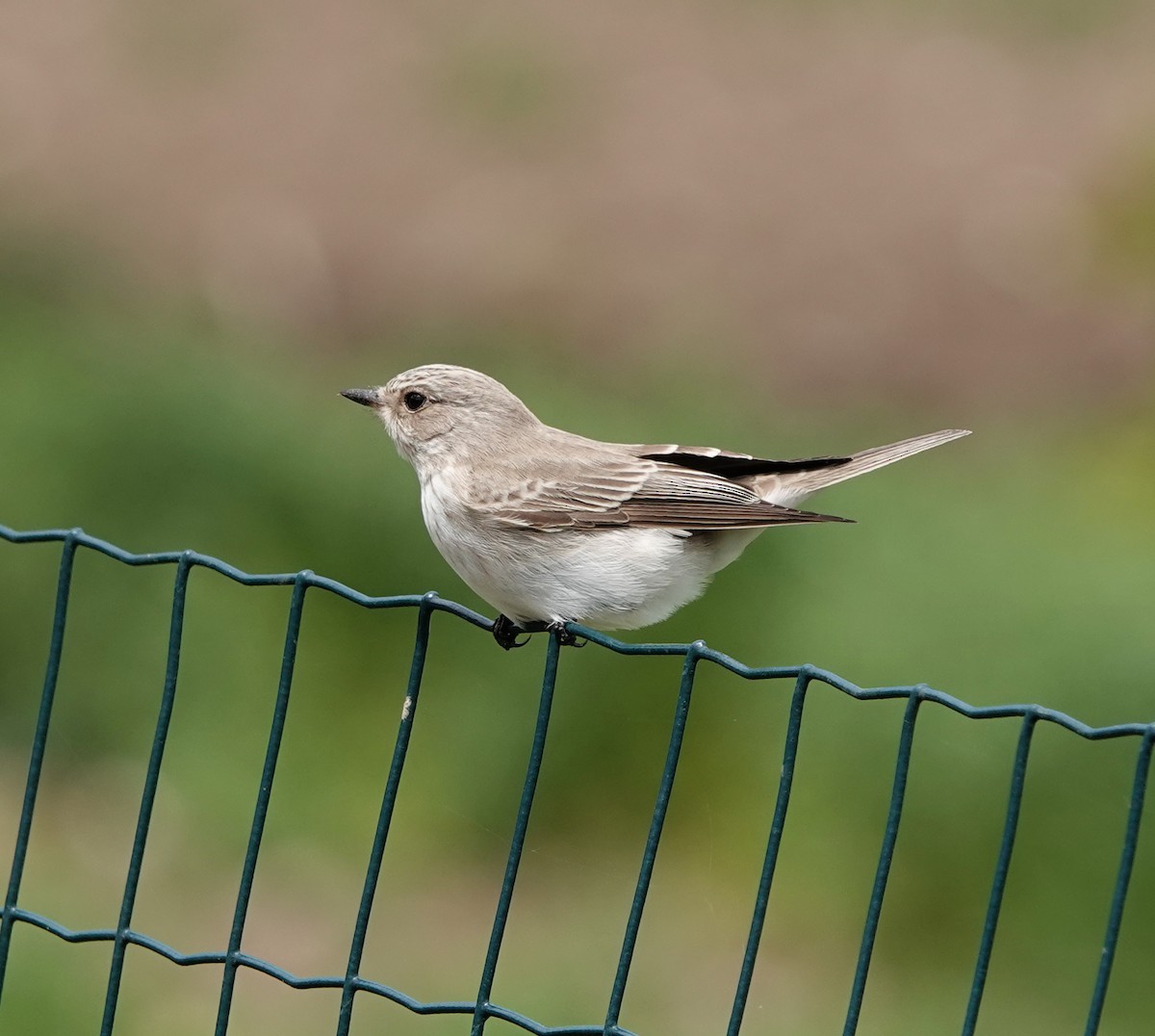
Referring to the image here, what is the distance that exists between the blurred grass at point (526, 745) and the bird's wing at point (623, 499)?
2.06 meters

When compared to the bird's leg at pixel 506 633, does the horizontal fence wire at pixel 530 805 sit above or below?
below

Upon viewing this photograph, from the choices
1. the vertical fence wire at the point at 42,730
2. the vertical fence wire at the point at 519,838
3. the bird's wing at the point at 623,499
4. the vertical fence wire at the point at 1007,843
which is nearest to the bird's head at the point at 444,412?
the bird's wing at the point at 623,499

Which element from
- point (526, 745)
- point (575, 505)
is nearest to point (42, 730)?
point (575, 505)

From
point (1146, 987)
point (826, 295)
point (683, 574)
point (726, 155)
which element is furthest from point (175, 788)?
point (726, 155)

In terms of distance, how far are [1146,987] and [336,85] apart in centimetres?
1008

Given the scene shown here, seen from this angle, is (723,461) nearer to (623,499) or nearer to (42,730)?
(623,499)

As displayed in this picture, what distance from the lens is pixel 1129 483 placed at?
9.33 meters

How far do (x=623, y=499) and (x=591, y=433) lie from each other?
347cm

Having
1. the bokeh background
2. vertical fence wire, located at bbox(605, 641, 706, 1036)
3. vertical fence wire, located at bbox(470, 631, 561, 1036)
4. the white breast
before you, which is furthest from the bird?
the bokeh background

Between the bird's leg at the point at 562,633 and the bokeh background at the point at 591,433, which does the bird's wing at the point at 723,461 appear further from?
the bokeh background at the point at 591,433

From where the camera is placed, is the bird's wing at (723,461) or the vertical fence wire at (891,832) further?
the bird's wing at (723,461)

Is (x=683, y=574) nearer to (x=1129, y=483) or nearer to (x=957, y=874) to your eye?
(x=957, y=874)

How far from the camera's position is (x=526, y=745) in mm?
7289

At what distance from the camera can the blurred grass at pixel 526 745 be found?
6.57 m
